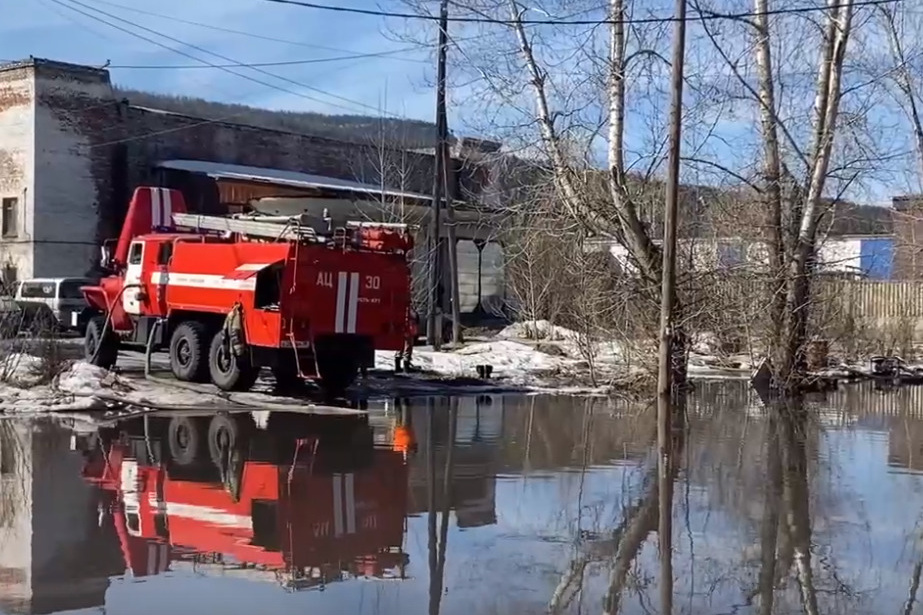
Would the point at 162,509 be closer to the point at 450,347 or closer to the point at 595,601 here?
the point at 595,601

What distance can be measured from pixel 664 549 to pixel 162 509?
426cm

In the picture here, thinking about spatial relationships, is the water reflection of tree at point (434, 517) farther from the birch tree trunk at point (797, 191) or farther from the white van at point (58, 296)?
the white van at point (58, 296)

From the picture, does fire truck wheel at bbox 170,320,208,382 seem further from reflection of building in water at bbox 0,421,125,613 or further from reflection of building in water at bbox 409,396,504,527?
reflection of building in water at bbox 0,421,125,613

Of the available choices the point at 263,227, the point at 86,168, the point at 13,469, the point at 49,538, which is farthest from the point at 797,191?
the point at 86,168

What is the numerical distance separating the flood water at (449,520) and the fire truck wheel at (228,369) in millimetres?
2982

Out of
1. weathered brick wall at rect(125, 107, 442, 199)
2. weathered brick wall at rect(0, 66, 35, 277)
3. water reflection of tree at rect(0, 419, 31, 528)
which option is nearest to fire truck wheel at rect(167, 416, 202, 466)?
water reflection of tree at rect(0, 419, 31, 528)

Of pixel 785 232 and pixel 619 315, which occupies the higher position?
pixel 785 232

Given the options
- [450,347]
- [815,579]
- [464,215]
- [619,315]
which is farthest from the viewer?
[464,215]

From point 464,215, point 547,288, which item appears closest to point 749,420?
point 547,288

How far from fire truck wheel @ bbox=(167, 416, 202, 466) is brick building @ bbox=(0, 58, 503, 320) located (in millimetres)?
21567

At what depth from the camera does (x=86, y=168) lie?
133 feet

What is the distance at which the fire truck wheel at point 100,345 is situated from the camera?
23219 mm

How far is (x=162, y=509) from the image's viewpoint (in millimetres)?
10586

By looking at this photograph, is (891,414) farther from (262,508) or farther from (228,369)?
(262,508)
